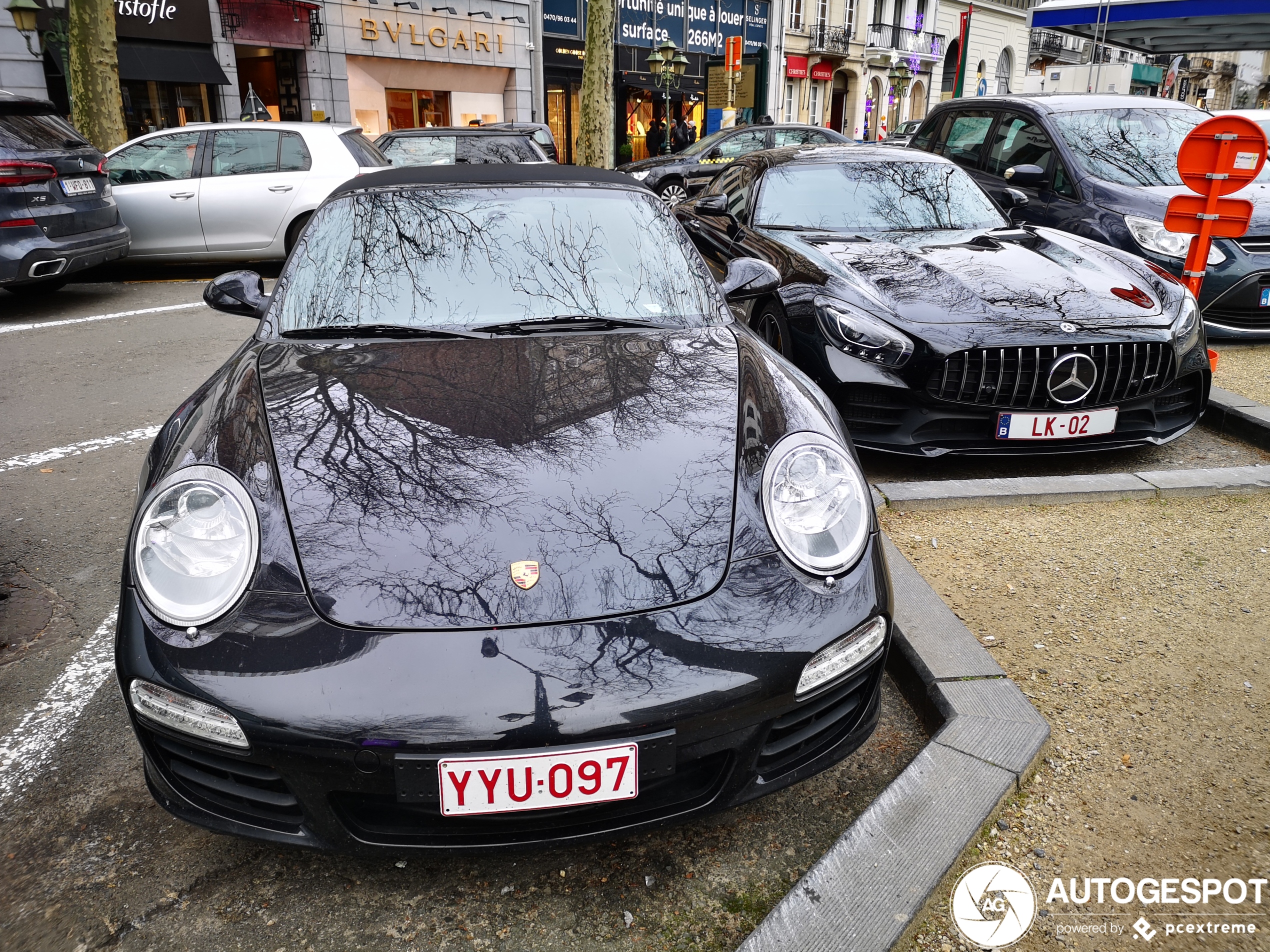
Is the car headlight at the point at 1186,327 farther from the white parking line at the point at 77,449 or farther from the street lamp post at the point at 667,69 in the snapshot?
the street lamp post at the point at 667,69

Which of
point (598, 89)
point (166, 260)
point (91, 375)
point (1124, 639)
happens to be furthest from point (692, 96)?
point (1124, 639)

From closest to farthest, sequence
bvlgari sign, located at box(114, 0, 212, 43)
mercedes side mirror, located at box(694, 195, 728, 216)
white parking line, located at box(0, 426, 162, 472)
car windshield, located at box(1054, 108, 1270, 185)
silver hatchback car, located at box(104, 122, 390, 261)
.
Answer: white parking line, located at box(0, 426, 162, 472)
mercedes side mirror, located at box(694, 195, 728, 216)
car windshield, located at box(1054, 108, 1270, 185)
silver hatchback car, located at box(104, 122, 390, 261)
bvlgari sign, located at box(114, 0, 212, 43)

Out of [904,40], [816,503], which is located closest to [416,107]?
[816,503]

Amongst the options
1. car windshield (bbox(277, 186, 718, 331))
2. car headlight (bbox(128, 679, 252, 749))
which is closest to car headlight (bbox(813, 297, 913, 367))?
car windshield (bbox(277, 186, 718, 331))

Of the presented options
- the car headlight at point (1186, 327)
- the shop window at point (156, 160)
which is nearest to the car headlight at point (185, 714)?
the car headlight at point (1186, 327)

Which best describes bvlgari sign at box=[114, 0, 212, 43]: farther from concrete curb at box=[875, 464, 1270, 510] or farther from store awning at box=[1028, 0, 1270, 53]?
concrete curb at box=[875, 464, 1270, 510]

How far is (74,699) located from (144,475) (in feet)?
2.28

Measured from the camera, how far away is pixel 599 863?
196 centimetres

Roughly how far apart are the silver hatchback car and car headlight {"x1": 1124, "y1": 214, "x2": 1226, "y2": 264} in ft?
22.6

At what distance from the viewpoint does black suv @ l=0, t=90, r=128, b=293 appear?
677 cm

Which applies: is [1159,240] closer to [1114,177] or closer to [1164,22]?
[1114,177]

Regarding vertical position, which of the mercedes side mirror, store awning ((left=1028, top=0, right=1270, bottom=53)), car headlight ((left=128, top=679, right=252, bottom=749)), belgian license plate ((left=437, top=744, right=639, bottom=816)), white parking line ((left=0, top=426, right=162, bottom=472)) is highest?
store awning ((left=1028, top=0, right=1270, bottom=53))

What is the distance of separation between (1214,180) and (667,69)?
23528 millimetres

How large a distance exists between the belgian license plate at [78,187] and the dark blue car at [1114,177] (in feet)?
22.9
